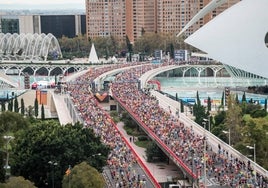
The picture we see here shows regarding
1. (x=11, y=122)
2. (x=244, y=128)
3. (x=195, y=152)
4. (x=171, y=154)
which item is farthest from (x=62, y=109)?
(x=195, y=152)

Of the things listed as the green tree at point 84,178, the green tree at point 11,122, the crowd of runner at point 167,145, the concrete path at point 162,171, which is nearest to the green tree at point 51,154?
the crowd of runner at point 167,145

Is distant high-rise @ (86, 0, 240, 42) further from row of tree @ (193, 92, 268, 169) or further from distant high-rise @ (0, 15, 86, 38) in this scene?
row of tree @ (193, 92, 268, 169)

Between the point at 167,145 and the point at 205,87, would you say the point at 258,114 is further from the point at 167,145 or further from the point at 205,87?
the point at 205,87

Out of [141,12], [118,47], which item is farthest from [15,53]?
[141,12]

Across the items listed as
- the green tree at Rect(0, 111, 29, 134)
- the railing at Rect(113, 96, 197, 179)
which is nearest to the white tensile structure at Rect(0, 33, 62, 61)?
the railing at Rect(113, 96, 197, 179)

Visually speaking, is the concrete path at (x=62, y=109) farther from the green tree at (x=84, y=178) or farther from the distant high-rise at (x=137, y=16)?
the distant high-rise at (x=137, y=16)

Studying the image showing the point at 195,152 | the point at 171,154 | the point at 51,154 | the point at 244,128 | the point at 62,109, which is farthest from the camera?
the point at 62,109

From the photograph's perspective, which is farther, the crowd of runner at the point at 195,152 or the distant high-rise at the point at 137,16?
the distant high-rise at the point at 137,16
